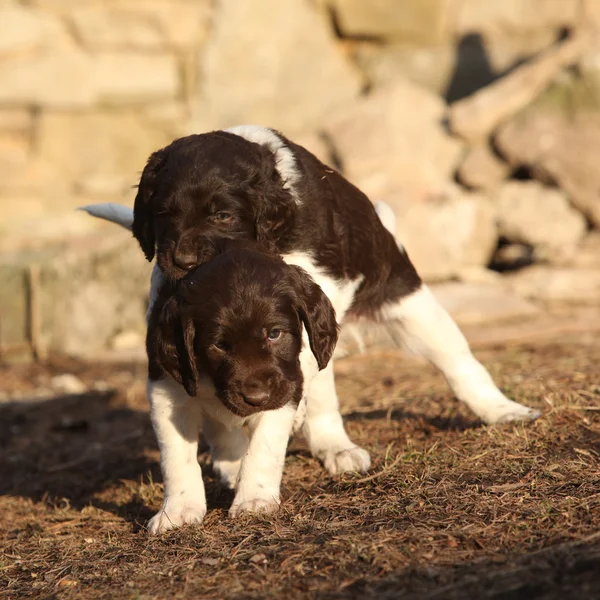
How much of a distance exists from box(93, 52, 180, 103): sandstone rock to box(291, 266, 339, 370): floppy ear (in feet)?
30.2

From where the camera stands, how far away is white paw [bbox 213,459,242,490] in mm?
4688

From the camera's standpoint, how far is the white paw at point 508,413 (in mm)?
4863

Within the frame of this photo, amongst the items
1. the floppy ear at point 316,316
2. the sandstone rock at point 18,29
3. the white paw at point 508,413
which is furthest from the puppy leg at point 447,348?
the sandstone rock at point 18,29

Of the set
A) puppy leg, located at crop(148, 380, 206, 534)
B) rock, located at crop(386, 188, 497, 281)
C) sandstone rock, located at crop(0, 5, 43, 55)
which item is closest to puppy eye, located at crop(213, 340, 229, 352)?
puppy leg, located at crop(148, 380, 206, 534)

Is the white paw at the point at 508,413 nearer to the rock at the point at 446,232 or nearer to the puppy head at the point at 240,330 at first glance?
the puppy head at the point at 240,330

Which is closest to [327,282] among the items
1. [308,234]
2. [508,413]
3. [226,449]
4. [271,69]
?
[308,234]

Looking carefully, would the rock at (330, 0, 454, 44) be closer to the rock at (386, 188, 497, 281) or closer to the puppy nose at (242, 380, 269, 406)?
the rock at (386, 188, 497, 281)

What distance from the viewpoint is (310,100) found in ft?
44.2

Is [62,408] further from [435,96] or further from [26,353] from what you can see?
[435,96]

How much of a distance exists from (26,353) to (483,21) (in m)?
7.68

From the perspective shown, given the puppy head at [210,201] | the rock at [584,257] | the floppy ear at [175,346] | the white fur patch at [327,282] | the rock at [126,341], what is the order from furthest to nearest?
1. the rock at [584,257]
2. the rock at [126,341]
3. the white fur patch at [327,282]
4. the puppy head at [210,201]
5. the floppy ear at [175,346]

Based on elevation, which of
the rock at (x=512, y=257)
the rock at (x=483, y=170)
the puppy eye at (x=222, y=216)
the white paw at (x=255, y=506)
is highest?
the rock at (x=483, y=170)

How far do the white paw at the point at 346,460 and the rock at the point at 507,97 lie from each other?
25.5 feet

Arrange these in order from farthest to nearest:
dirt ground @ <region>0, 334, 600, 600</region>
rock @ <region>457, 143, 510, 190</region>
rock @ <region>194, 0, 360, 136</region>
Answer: rock @ <region>194, 0, 360, 136</region>, rock @ <region>457, 143, 510, 190</region>, dirt ground @ <region>0, 334, 600, 600</region>
